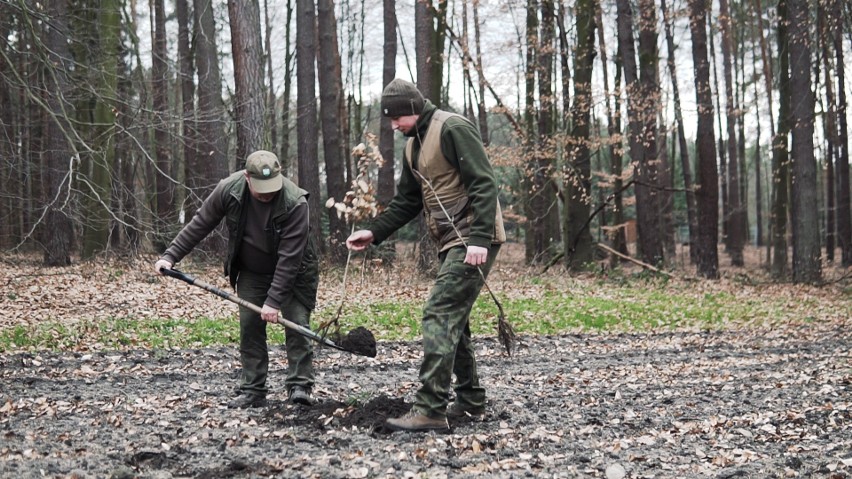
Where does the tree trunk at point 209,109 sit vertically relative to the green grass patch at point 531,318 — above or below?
above

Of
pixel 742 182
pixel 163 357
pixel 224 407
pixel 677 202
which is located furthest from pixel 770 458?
pixel 677 202

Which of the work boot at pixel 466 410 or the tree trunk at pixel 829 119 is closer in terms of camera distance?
the work boot at pixel 466 410

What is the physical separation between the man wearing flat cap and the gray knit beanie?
101 centimetres

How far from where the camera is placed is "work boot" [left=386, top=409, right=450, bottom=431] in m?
5.20

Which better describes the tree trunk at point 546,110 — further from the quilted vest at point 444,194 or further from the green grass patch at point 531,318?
the quilted vest at point 444,194

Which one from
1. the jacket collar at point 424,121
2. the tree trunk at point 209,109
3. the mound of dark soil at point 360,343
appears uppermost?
the tree trunk at point 209,109

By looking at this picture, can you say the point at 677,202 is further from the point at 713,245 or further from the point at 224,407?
the point at 224,407

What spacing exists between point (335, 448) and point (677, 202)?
3812cm

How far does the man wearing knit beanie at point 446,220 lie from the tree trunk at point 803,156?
14671 mm

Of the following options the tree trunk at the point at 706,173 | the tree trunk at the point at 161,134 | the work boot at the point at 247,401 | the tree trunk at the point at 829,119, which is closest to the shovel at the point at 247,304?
the work boot at the point at 247,401

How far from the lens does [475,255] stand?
504cm

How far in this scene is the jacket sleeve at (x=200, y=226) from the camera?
233 inches

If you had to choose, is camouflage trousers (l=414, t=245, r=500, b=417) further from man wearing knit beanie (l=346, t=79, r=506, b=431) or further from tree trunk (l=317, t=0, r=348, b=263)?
tree trunk (l=317, t=0, r=348, b=263)

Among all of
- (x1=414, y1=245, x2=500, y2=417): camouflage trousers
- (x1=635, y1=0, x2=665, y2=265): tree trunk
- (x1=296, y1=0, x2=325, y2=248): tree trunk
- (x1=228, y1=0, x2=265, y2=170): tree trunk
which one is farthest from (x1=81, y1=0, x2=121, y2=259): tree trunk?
(x1=414, y1=245, x2=500, y2=417): camouflage trousers
